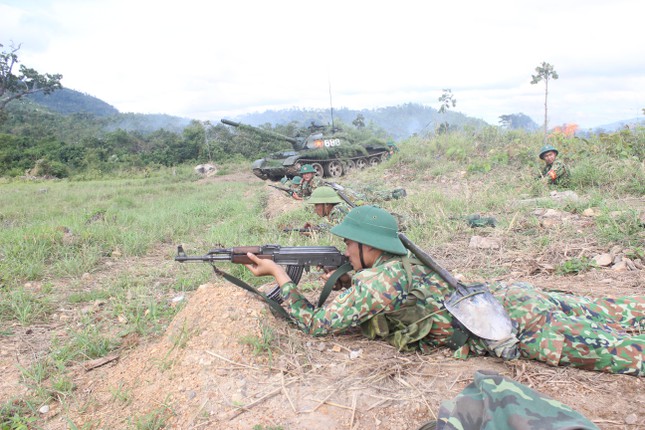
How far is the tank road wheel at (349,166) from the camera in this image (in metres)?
16.5

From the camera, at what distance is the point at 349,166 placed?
16.7 m

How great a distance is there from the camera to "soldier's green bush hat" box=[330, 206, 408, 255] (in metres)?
2.44

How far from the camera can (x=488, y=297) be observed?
2404 millimetres

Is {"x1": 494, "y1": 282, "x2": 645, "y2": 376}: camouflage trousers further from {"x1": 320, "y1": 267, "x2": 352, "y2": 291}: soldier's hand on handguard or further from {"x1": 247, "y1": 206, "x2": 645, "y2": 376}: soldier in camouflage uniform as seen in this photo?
{"x1": 320, "y1": 267, "x2": 352, "y2": 291}: soldier's hand on handguard

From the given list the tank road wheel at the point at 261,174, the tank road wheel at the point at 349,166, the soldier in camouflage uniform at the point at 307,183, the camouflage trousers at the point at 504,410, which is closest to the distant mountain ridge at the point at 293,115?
the tank road wheel at the point at 349,166

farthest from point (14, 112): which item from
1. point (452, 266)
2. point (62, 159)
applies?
point (452, 266)

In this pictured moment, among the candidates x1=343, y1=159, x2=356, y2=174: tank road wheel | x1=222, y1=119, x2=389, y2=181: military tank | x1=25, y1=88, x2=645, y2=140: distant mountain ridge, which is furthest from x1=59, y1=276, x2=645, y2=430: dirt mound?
x1=343, y1=159, x2=356, y2=174: tank road wheel

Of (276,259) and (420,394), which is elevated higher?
(276,259)

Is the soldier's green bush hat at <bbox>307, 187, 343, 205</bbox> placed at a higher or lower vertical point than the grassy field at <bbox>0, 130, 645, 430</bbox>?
higher

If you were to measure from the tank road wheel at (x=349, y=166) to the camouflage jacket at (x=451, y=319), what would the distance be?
45.6ft

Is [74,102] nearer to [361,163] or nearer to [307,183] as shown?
[361,163]

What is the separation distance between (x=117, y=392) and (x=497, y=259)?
12.2ft

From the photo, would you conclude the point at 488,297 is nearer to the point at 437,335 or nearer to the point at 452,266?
the point at 437,335

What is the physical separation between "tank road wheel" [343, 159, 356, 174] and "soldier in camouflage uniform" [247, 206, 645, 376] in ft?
45.7
